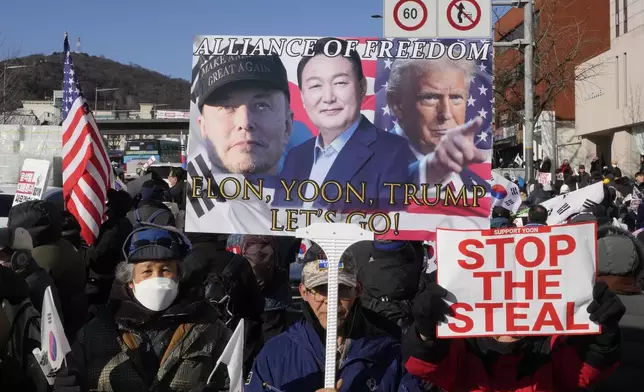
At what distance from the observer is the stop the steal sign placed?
148 inches

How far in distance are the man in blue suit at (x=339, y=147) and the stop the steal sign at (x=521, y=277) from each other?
2.82 m

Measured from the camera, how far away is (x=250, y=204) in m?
6.71

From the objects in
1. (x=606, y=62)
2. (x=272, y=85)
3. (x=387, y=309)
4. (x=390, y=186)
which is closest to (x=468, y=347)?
(x=387, y=309)

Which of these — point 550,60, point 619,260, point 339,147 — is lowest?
point 619,260

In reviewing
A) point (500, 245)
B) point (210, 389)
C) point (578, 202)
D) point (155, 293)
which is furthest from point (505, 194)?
point (210, 389)

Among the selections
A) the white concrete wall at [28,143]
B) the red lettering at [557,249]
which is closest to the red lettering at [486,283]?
the red lettering at [557,249]

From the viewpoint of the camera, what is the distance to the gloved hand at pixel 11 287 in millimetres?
4629

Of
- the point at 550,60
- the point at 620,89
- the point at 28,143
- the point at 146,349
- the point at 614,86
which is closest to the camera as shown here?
the point at 146,349

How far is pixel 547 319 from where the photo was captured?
377 centimetres

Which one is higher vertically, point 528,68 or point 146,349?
point 528,68

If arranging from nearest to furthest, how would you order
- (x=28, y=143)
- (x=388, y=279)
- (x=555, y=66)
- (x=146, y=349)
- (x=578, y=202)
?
(x=146, y=349) → (x=388, y=279) → (x=578, y=202) → (x=28, y=143) → (x=555, y=66)

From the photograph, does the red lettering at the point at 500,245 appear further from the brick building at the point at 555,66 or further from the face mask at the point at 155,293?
the brick building at the point at 555,66

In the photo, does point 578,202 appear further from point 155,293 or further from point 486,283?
point 155,293

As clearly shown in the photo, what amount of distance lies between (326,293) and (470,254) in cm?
71
